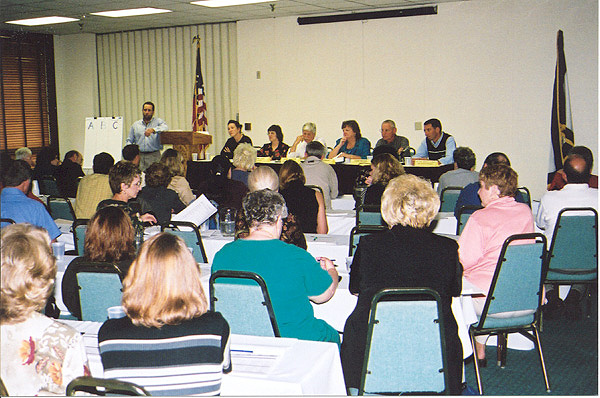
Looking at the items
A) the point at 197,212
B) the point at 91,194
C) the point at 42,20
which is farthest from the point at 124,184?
the point at 42,20

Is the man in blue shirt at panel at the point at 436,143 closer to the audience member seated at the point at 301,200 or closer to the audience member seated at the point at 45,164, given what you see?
the audience member seated at the point at 301,200

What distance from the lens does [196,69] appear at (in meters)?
12.1

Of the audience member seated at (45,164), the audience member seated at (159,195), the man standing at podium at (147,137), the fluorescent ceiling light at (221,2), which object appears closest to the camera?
the audience member seated at (159,195)

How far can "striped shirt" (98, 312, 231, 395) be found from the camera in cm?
195

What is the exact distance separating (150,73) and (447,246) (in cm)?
1130

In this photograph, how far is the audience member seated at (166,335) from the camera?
1951 mm

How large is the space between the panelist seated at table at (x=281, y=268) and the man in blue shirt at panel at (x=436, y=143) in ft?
20.0

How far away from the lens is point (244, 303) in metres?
2.78

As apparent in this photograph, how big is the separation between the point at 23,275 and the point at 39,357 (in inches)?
10.0

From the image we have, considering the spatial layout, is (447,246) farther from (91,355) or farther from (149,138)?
(149,138)

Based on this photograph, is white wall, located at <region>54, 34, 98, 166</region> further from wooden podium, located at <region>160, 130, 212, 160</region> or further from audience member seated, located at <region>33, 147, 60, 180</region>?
audience member seated, located at <region>33, 147, 60, 180</region>

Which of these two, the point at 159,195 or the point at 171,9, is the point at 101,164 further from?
the point at 171,9

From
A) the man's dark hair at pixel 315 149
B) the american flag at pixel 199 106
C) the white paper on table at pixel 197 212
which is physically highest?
the american flag at pixel 199 106

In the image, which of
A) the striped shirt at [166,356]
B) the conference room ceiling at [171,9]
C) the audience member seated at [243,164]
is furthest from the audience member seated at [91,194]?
the conference room ceiling at [171,9]
